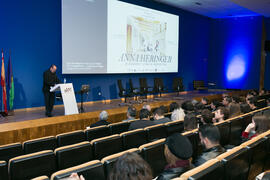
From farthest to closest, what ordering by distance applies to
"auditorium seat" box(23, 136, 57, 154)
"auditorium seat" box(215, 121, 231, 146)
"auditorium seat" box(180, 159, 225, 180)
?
"auditorium seat" box(215, 121, 231, 146) < "auditorium seat" box(23, 136, 57, 154) < "auditorium seat" box(180, 159, 225, 180)

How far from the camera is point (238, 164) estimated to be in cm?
192

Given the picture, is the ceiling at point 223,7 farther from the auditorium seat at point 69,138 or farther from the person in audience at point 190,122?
the auditorium seat at point 69,138

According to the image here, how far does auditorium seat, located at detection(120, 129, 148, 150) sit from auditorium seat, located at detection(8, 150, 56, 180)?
2.87 feet

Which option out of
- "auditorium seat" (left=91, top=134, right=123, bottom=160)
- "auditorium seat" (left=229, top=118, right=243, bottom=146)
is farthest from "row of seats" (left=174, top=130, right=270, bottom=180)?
"auditorium seat" (left=91, top=134, right=123, bottom=160)

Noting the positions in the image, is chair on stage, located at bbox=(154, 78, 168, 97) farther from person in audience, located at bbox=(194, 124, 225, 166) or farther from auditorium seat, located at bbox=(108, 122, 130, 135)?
person in audience, located at bbox=(194, 124, 225, 166)

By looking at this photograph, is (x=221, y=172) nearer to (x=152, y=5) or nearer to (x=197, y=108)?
(x=197, y=108)

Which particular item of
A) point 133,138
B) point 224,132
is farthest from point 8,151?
point 224,132

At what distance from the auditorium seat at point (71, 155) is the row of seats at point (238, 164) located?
1.21 m

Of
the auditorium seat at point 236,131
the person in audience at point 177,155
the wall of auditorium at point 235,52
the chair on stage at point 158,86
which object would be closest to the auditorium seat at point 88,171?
the person in audience at point 177,155

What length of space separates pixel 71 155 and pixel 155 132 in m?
1.28

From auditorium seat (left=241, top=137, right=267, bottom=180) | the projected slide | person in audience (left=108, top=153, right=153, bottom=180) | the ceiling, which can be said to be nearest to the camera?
person in audience (left=108, top=153, right=153, bottom=180)

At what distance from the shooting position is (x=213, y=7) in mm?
11398

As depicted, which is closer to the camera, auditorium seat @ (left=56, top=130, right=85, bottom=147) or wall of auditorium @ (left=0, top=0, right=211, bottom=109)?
auditorium seat @ (left=56, top=130, right=85, bottom=147)

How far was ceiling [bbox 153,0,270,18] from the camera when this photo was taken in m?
9.31
